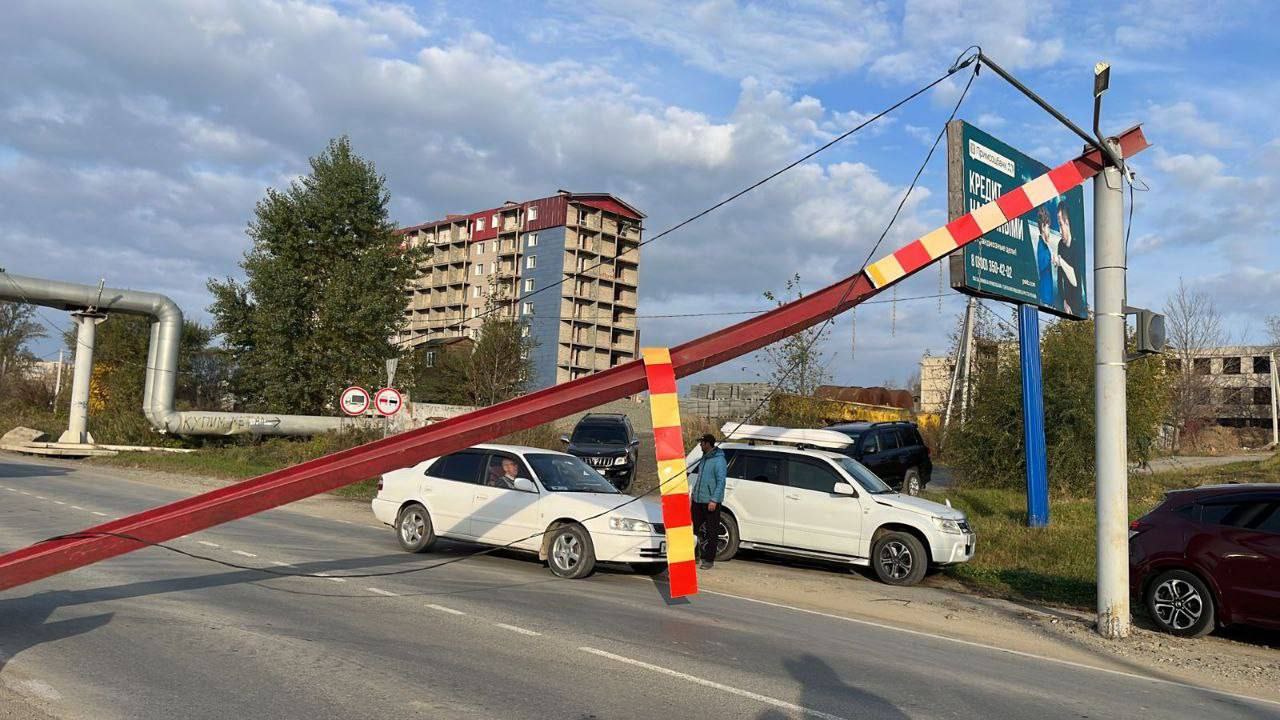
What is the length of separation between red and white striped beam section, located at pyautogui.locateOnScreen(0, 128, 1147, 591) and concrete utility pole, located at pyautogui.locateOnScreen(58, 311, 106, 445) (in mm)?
28877

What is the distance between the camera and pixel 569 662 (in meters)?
6.84

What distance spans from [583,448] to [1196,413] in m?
59.4

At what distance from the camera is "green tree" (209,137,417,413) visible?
38.7m

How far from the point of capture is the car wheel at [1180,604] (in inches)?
381

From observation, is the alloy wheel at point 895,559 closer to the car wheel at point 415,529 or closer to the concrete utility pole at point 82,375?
the car wheel at point 415,529

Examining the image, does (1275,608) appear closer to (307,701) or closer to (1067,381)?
(307,701)

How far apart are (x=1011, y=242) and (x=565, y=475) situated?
28.3 feet

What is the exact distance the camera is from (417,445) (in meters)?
7.80

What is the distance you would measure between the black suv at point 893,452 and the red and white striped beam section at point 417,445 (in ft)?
46.1

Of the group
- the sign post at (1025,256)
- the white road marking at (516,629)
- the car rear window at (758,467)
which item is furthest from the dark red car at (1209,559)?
the white road marking at (516,629)

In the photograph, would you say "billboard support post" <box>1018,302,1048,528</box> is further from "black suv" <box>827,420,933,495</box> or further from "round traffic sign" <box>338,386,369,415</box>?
"round traffic sign" <box>338,386,369,415</box>

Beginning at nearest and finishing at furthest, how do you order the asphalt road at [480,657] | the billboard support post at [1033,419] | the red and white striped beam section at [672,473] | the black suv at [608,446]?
the asphalt road at [480,657] → the red and white striped beam section at [672,473] → the billboard support post at [1033,419] → the black suv at [608,446]

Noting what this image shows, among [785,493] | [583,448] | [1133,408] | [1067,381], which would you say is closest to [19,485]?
[583,448]

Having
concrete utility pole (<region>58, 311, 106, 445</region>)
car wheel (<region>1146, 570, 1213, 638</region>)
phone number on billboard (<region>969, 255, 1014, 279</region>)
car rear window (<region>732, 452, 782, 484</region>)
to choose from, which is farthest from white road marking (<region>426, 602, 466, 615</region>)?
concrete utility pole (<region>58, 311, 106, 445</region>)
